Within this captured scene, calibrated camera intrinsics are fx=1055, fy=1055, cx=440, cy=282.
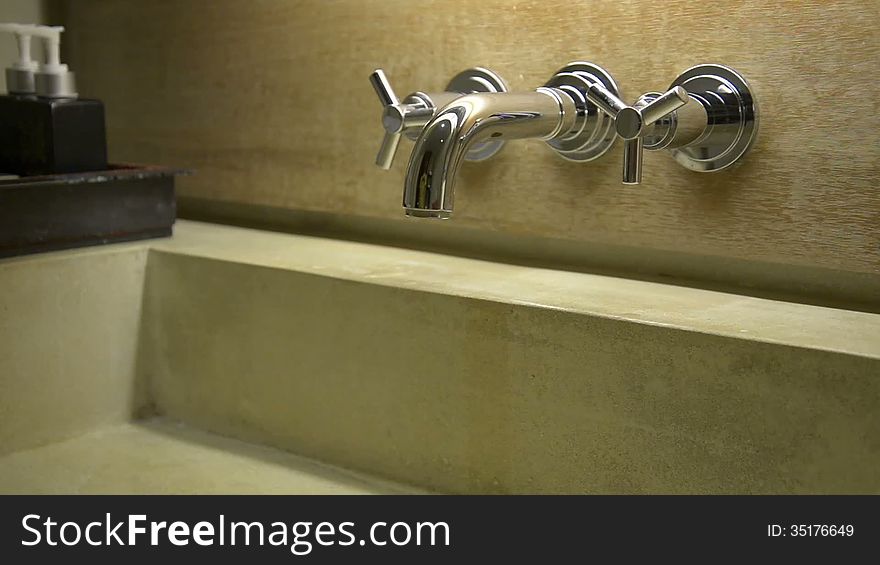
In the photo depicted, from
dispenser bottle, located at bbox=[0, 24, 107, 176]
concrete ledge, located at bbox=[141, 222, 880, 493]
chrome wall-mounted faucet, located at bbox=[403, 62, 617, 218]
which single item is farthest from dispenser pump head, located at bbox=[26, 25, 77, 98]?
chrome wall-mounted faucet, located at bbox=[403, 62, 617, 218]

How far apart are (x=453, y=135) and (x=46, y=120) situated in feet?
1.44

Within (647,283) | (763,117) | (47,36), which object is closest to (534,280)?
(647,283)

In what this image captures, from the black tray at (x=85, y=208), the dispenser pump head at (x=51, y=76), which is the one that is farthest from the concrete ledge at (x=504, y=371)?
the dispenser pump head at (x=51, y=76)

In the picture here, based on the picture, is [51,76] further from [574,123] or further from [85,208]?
[574,123]

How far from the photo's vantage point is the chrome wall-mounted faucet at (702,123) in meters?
0.69

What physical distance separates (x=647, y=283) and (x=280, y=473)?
1.06ft

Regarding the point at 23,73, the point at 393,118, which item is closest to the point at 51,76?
the point at 23,73

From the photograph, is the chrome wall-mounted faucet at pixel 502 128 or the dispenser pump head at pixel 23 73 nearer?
the chrome wall-mounted faucet at pixel 502 128

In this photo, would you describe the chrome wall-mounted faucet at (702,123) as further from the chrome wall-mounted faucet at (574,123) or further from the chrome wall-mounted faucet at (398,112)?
the chrome wall-mounted faucet at (398,112)

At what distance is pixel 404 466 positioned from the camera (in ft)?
2.65

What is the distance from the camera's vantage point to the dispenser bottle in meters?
0.91

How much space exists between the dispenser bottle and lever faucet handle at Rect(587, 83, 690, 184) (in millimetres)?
478

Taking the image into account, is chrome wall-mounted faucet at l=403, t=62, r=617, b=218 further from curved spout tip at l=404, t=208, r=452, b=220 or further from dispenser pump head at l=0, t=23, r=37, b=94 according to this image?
dispenser pump head at l=0, t=23, r=37, b=94
